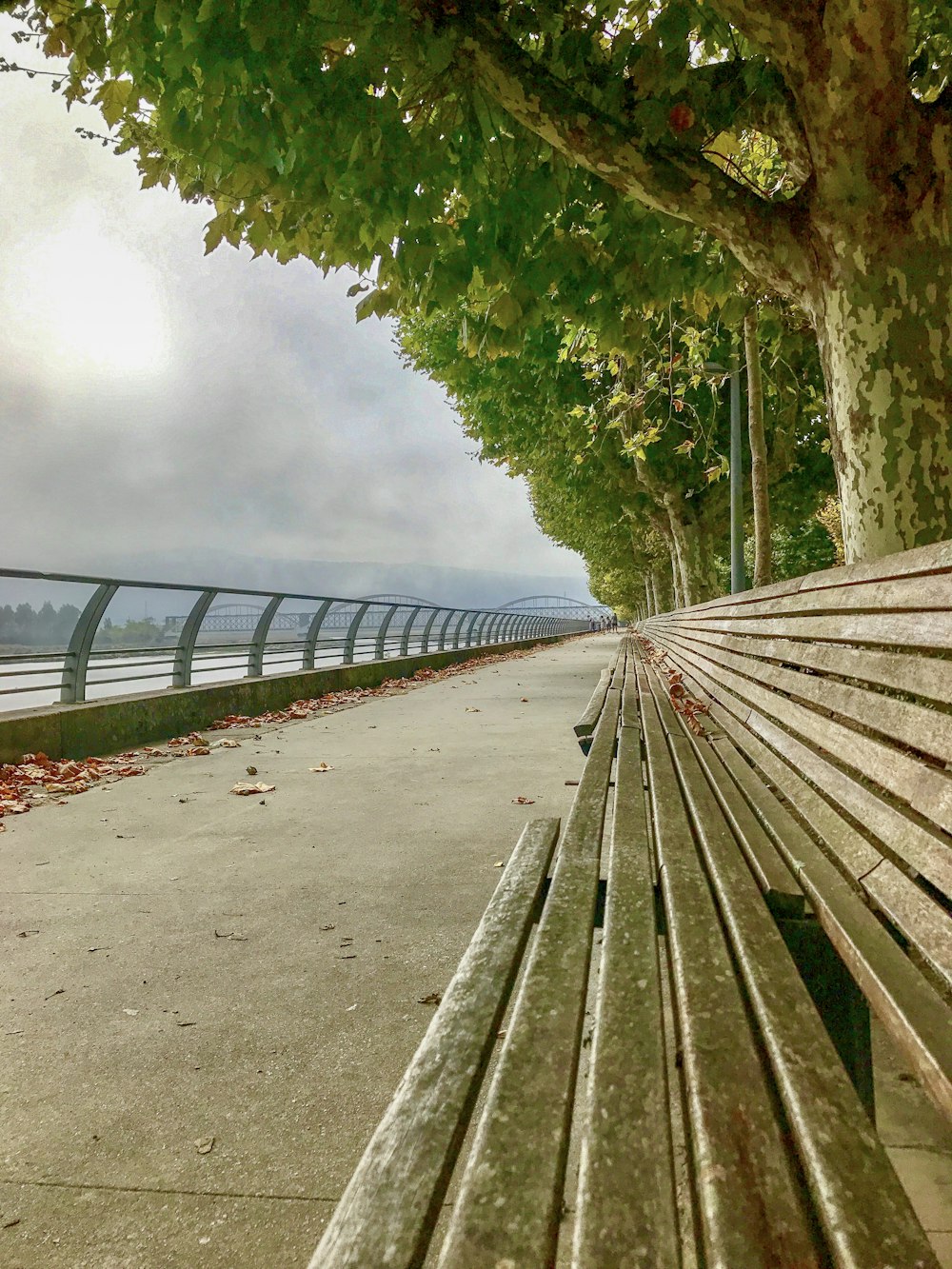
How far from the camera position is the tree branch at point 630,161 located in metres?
4.05

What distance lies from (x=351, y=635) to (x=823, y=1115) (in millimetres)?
12725

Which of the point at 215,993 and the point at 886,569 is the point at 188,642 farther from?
the point at 886,569

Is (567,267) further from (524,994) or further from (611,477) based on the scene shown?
(611,477)

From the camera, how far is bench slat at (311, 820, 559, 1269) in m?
0.90

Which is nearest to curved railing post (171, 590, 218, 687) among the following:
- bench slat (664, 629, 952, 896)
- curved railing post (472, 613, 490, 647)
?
bench slat (664, 629, 952, 896)

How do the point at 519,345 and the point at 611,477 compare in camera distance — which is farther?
the point at 611,477

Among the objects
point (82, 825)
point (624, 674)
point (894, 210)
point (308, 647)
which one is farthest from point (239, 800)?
point (308, 647)

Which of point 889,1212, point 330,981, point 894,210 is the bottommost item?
point 330,981

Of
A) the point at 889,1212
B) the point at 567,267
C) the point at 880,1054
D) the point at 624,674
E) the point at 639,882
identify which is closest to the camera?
the point at 889,1212

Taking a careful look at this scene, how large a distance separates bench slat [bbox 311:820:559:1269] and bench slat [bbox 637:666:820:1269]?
0.98ft

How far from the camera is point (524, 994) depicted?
142 centimetres

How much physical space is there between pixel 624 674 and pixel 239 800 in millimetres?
5113

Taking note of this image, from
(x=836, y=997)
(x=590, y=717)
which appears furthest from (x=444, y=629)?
(x=836, y=997)

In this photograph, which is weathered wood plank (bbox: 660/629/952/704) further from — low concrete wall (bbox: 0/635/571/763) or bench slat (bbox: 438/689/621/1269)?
low concrete wall (bbox: 0/635/571/763)
